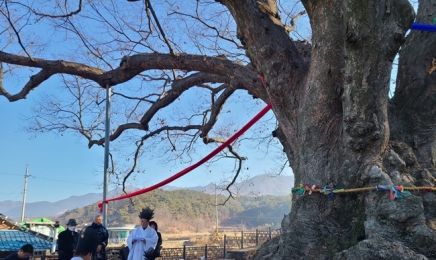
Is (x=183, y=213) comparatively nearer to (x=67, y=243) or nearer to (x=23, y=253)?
(x=67, y=243)

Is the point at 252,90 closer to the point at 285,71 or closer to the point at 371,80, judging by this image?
the point at 285,71

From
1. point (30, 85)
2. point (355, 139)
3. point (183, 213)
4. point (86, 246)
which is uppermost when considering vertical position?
point (30, 85)

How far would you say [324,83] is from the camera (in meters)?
3.47

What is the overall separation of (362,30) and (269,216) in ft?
277

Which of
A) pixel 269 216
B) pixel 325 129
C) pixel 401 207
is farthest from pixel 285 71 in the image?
pixel 269 216

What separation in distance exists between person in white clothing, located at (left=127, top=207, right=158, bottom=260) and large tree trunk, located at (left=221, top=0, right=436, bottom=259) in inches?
85.8

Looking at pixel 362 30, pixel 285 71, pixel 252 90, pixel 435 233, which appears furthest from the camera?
Answer: pixel 252 90

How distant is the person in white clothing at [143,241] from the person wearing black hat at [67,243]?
1.18m

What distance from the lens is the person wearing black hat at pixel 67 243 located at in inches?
240

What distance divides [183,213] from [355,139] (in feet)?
205

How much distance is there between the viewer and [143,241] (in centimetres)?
543

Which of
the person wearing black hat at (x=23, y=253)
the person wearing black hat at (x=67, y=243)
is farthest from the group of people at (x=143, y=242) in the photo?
the person wearing black hat at (x=23, y=253)

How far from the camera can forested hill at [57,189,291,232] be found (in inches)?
2233

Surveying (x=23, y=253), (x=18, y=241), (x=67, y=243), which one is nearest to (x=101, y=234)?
(x=67, y=243)
